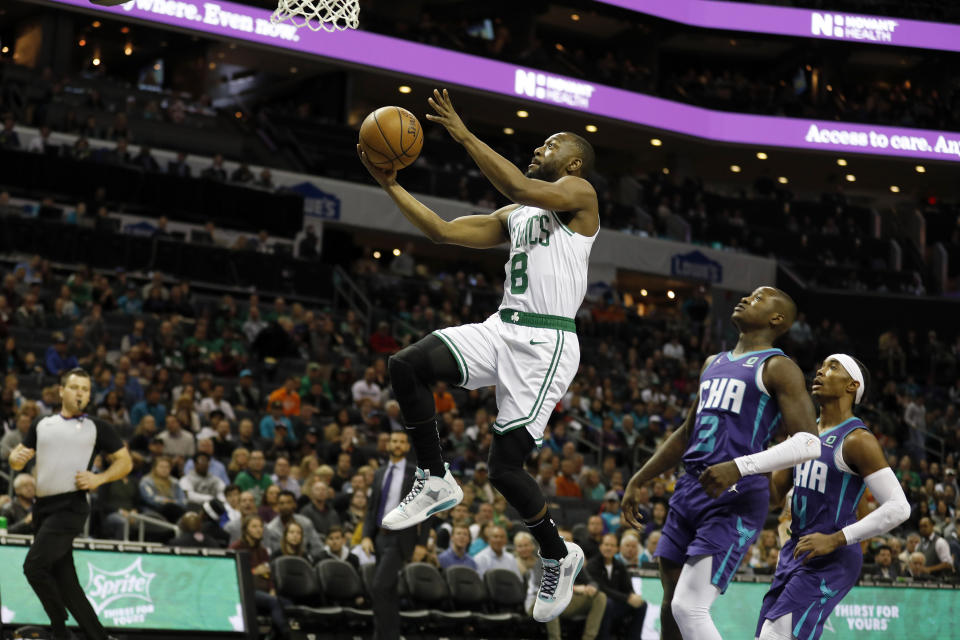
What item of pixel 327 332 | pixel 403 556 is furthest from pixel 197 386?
pixel 403 556

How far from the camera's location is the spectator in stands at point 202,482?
1414 cm

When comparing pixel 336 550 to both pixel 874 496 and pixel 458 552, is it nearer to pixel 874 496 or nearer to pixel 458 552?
pixel 458 552

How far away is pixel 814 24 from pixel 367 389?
24.2 m

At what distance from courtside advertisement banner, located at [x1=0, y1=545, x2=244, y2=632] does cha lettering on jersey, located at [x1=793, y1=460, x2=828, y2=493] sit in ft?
21.2

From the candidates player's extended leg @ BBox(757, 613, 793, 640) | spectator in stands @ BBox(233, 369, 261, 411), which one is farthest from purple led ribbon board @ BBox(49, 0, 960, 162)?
player's extended leg @ BBox(757, 613, 793, 640)

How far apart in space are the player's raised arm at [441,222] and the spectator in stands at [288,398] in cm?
1186

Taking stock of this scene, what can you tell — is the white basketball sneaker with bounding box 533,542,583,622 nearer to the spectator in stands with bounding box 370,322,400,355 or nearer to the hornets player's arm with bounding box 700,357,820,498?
the hornets player's arm with bounding box 700,357,820,498

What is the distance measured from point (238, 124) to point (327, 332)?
10728 millimetres

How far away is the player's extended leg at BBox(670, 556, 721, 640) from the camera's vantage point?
647 centimetres

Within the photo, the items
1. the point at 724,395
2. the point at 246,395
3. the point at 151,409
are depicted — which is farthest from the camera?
the point at 246,395

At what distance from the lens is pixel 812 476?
7195mm

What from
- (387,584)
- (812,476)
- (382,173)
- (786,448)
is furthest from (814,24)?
(382,173)

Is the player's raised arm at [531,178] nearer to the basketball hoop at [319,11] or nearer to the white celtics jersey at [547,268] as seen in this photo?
the white celtics jersey at [547,268]

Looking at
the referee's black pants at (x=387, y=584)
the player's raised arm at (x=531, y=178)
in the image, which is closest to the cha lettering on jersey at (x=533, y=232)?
the player's raised arm at (x=531, y=178)
